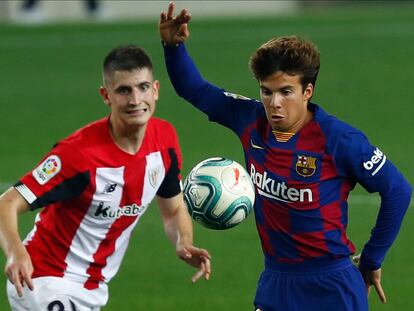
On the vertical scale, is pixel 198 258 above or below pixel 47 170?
below

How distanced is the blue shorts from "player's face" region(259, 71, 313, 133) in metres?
0.85

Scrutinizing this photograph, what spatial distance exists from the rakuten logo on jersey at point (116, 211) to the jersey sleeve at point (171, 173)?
318 millimetres

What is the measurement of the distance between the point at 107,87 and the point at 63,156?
0.55m

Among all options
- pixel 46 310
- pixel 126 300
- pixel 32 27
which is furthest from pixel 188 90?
pixel 32 27

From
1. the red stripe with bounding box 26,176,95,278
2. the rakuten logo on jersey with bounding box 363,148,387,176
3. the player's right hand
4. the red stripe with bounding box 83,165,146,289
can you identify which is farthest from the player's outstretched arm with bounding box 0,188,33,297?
the rakuten logo on jersey with bounding box 363,148,387,176

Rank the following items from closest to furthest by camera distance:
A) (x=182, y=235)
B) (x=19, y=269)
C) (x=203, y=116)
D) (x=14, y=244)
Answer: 1. (x=19, y=269)
2. (x=14, y=244)
3. (x=182, y=235)
4. (x=203, y=116)

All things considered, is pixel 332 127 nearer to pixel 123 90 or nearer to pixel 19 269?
pixel 123 90

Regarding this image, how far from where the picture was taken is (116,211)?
780 cm

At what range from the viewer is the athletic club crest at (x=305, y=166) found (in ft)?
25.0

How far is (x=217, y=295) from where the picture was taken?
1113 centimetres

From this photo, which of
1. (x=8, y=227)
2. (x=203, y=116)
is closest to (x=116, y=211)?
(x=8, y=227)

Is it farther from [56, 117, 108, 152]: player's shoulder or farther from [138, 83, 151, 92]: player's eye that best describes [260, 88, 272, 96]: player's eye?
[56, 117, 108, 152]: player's shoulder

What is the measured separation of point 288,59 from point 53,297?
1937mm

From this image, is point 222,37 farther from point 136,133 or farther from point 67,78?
point 136,133
